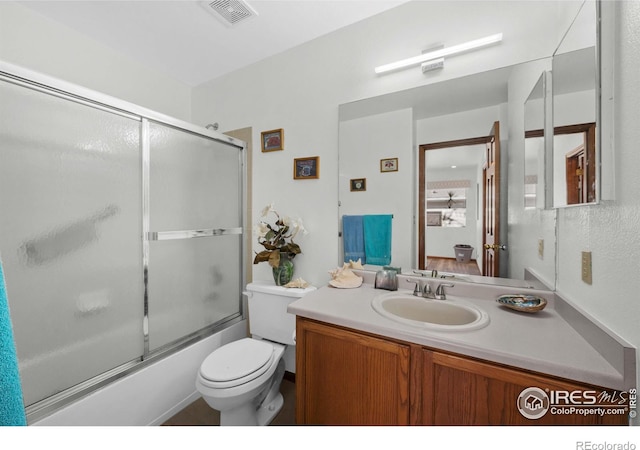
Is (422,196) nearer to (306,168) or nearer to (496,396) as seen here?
(306,168)

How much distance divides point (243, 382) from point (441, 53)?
201 centimetres

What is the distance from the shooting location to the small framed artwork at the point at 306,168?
1786 mm

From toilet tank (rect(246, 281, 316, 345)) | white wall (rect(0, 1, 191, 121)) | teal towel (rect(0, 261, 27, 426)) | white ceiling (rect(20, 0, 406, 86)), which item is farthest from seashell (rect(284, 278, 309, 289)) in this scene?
white wall (rect(0, 1, 191, 121))

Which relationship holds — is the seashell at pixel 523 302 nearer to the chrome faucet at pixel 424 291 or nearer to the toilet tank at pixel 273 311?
the chrome faucet at pixel 424 291

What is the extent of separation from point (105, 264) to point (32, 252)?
283mm

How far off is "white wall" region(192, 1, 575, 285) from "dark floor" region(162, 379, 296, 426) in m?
0.81

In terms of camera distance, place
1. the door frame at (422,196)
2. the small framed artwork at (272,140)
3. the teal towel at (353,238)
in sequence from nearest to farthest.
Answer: the door frame at (422,196), the teal towel at (353,238), the small framed artwork at (272,140)

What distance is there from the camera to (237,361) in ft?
4.62

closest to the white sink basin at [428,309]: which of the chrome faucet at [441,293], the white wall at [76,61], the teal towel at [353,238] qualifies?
the chrome faucet at [441,293]

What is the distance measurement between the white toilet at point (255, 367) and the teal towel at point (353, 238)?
0.37 m

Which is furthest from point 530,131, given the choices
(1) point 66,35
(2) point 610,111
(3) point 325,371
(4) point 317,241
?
(1) point 66,35

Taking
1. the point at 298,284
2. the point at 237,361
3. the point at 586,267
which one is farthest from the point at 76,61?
the point at 586,267

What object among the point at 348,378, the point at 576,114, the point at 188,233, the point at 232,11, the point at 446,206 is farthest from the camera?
the point at 188,233

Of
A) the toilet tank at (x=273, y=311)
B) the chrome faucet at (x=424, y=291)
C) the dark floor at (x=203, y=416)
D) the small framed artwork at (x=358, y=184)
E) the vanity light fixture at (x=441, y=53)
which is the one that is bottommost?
the dark floor at (x=203, y=416)
